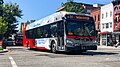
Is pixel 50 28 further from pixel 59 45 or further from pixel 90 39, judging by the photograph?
pixel 90 39

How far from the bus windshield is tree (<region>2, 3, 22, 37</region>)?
50.1 m

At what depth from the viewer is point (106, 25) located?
2726 inches

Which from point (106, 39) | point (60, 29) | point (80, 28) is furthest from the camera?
point (106, 39)

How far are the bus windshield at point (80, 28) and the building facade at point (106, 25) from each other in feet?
140

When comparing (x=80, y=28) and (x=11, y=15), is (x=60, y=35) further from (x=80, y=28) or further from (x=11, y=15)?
(x=11, y=15)

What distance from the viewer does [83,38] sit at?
2248 centimetres


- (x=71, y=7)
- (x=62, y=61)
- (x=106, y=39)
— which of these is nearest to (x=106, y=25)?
(x=106, y=39)

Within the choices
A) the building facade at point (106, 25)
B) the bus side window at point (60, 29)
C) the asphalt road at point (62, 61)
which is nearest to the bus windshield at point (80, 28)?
the bus side window at point (60, 29)

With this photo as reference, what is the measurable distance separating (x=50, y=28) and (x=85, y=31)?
3929 millimetres

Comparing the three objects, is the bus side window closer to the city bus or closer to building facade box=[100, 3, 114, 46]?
the city bus

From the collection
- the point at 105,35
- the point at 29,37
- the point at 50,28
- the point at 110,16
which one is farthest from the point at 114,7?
the point at 50,28

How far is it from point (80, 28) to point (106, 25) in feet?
156

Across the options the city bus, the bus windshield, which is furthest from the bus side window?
the bus windshield

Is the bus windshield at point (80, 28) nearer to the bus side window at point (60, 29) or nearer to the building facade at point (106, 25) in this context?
the bus side window at point (60, 29)
